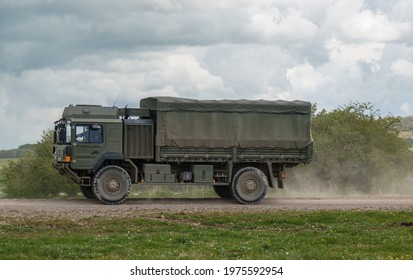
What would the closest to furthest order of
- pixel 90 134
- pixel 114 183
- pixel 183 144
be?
pixel 90 134 → pixel 114 183 → pixel 183 144

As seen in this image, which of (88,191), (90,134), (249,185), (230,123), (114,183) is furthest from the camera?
(88,191)

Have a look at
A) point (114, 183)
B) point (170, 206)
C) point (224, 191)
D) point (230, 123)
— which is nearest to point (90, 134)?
point (114, 183)

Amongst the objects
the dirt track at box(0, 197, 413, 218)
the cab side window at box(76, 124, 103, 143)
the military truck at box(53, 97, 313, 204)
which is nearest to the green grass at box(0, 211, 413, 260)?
the dirt track at box(0, 197, 413, 218)

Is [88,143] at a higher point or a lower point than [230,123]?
lower

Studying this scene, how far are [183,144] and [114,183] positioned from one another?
3.20 metres

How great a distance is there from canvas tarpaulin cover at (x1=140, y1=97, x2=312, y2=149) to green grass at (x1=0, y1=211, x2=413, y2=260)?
529cm

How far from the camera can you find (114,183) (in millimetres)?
33844

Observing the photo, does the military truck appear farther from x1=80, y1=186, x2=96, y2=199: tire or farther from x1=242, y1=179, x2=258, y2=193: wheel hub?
x1=80, y1=186, x2=96, y2=199: tire

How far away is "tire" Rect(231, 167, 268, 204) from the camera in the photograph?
34.9m

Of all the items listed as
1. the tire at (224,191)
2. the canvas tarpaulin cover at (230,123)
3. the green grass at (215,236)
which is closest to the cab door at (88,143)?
the canvas tarpaulin cover at (230,123)

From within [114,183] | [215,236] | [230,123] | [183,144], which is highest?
[230,123]

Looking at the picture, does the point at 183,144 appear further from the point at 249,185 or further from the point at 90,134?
the point at 90,134

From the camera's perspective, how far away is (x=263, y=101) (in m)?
35.3

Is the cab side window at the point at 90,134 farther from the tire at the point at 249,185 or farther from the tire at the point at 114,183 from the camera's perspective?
the tire at the point at 249,185
